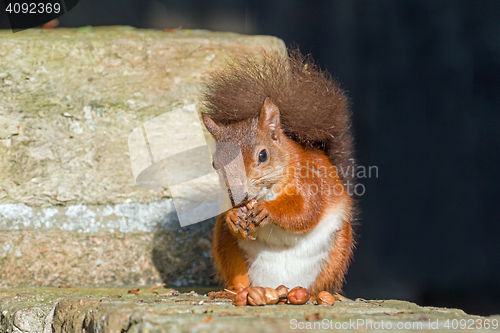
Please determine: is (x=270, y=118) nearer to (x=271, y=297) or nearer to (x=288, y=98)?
(x=288, y=98)

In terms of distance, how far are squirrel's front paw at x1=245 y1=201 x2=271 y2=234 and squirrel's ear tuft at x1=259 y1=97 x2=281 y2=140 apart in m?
0.33

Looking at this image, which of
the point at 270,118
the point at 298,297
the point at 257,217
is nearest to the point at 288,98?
the point at 270,118

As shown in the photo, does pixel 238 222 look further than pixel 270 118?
No

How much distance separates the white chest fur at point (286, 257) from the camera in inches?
72.9

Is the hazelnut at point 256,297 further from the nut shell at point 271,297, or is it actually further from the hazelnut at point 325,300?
the hazelnut at point 325,300

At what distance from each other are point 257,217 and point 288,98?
50cm

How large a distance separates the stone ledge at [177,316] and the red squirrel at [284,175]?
0.24 meters

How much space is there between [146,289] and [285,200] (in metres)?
0.73

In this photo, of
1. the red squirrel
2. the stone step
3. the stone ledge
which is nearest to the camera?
the stone ledge

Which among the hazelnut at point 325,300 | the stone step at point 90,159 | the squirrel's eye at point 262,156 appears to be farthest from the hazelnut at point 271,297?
the stone step at point 90,159

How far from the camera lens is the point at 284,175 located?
1.84 m

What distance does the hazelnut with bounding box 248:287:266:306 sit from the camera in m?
1.45

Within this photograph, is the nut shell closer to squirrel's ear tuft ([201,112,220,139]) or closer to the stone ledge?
the stone ledge

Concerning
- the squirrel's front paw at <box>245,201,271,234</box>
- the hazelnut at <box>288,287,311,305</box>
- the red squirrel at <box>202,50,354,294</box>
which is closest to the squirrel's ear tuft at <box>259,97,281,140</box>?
the red squirrel at <box>202,50,354,294</box>
